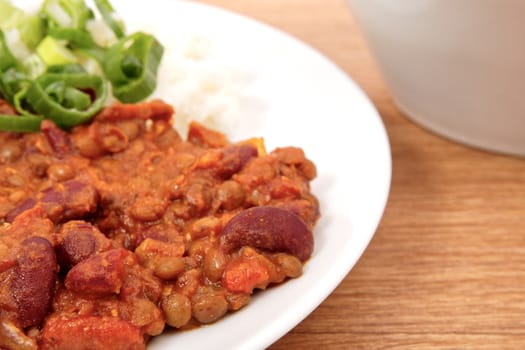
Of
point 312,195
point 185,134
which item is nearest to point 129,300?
point 312,195

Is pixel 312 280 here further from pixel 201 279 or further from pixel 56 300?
pixel 56 300

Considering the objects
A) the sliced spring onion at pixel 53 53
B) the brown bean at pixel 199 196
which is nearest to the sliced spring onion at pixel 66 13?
the sliced spring onion at pixel 53 53

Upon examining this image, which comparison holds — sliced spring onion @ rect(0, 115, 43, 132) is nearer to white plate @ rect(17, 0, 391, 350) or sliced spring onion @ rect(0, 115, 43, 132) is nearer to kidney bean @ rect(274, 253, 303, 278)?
white plate @ rect(17, 0, 391, 350)

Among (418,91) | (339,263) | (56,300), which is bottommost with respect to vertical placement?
(418,91)

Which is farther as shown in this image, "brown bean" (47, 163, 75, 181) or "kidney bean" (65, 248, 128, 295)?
"brown bean" (47, 163, 75, 181)

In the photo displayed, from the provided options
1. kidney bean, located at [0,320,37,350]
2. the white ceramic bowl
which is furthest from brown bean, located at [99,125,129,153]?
the white ceramic bowl
